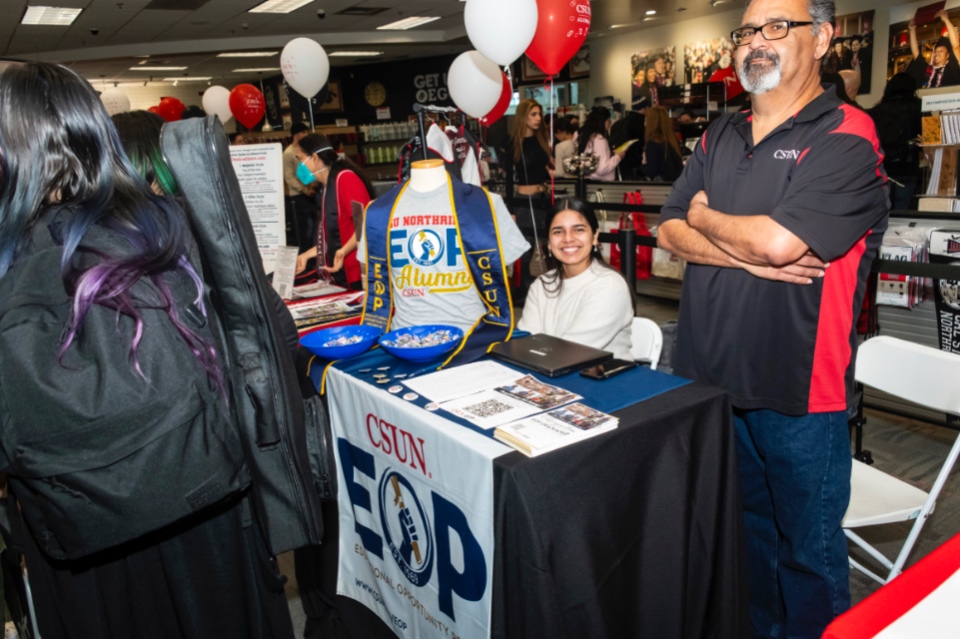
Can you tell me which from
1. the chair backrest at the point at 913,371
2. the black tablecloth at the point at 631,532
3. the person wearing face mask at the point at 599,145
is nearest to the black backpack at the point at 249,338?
the black tablecloth at the point at 631,532

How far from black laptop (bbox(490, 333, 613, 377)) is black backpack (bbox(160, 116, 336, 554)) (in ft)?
2.13

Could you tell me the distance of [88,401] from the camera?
0.91 metres

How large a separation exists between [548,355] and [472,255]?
0.49 meters

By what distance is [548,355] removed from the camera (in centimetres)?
175

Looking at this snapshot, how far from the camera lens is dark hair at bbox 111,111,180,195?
62.2 inches

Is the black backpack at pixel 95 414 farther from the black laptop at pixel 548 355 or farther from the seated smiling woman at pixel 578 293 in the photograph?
the seated smiling woman at pixel 578 293

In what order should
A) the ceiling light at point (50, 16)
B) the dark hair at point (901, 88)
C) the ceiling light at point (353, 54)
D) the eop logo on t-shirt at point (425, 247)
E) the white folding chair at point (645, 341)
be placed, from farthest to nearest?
the ceiling light at point (353, 54) < the ceiling light at point (50, 16) < the dark hair at point (901, 88) < the white folding chair at point (645, 341) < the eop logo on t-shirt at point (425, 247)

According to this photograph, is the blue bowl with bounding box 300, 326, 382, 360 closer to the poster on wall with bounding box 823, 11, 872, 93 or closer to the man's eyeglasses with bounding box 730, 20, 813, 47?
the man's eyeglasses with bounding box 730, 20, 813, 47

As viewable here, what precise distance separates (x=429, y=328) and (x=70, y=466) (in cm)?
116

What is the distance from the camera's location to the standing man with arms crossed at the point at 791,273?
1.50 meters

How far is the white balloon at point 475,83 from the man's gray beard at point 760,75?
326 centimetres

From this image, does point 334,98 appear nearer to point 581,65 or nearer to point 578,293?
point 581,65

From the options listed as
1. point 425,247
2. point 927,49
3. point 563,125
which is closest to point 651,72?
point 927,49

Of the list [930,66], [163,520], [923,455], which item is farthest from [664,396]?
[930,66]
